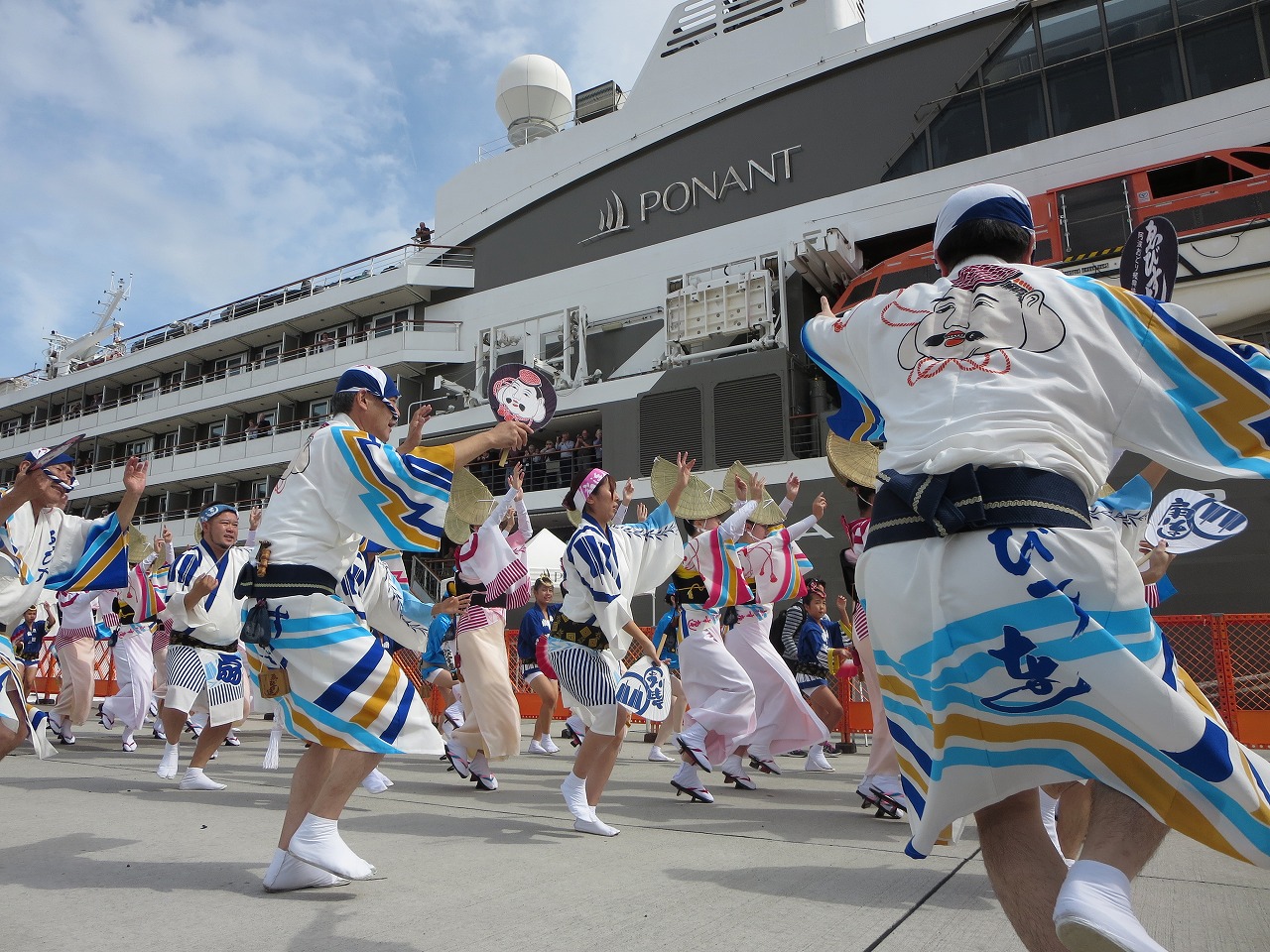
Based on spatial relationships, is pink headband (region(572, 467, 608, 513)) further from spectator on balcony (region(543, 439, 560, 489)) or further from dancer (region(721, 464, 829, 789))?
spectator on balcony (region(543, 439, 560, 489))

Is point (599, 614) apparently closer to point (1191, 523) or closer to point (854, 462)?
point (854, 462)

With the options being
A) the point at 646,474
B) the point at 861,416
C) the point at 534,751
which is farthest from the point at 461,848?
the point at 646,474

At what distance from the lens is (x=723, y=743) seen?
20.2 ft

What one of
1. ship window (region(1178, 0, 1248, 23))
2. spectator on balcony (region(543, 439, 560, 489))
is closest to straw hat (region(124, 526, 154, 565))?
spectator on balcony (region(543, 439, 560, 489))

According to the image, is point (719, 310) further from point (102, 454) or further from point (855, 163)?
point (102, 454)

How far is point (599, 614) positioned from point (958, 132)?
19.3 metres

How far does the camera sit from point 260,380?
31.2 m

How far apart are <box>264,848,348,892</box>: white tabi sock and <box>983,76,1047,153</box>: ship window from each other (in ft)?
67.6

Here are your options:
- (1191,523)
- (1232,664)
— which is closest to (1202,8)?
(1232,664)

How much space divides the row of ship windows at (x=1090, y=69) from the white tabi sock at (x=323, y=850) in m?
20.5

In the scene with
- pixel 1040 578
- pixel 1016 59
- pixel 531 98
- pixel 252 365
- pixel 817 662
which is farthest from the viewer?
pixel 252 365

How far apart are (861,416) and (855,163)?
2070cm

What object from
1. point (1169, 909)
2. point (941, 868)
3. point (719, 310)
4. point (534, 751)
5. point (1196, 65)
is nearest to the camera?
point (1169, 909)

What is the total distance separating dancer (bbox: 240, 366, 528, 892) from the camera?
10.1 ft
